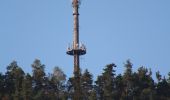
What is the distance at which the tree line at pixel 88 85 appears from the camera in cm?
10112

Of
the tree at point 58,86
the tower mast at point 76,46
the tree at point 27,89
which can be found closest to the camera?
the tree at point 27,89

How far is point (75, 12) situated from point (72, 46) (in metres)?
7.18

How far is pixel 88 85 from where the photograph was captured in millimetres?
103938

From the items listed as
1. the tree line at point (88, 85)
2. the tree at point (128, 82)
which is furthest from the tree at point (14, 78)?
Answer: the tree at point (128, 82)

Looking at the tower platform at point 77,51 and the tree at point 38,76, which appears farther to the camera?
the tower platform at point 77,51

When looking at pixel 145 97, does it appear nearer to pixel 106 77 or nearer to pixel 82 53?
pixel 106 77

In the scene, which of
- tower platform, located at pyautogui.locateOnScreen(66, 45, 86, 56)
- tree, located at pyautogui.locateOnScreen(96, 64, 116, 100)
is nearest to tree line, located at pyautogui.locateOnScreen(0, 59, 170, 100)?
tree, located at pyautogui.locateOnScreen(96, 64, 116, 100)

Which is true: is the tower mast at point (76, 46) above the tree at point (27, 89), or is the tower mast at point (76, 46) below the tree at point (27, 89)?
above

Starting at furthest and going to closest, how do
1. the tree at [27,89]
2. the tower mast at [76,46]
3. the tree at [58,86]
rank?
1. the tower mast at [76,46]
2. the tree at [58,86]
3. the tree at [27,89]

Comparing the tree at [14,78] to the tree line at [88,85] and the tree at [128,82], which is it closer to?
the tree line at [88,85]

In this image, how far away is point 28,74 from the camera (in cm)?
10331

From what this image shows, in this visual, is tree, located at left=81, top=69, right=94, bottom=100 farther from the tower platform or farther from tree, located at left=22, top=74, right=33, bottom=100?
the tower platform

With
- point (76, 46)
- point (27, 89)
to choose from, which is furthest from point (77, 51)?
point (27, 89)

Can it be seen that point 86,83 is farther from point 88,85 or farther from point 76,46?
point 76,46
